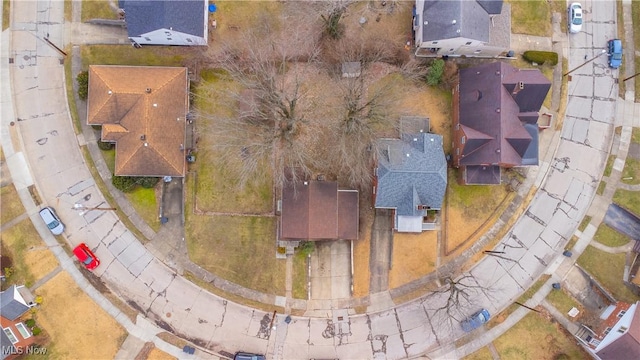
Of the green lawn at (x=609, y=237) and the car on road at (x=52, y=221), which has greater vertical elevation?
the car on road at (x=52, y=221)

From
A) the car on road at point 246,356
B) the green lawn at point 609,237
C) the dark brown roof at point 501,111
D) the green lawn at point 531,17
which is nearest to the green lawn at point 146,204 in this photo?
the car on road at point 246,356

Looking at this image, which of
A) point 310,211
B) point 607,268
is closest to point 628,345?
point 607,268

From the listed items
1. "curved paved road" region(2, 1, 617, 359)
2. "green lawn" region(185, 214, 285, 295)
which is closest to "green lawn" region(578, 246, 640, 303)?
"curved paved road" region(2, 1, 617, 359)

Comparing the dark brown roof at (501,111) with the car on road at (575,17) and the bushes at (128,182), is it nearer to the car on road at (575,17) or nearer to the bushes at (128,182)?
the car on road at (575,17)

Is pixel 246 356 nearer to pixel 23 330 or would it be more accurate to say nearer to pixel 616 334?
pixel 23 330

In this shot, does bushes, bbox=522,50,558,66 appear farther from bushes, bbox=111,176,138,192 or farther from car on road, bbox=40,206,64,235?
car on road, bbox=40,206,64,235

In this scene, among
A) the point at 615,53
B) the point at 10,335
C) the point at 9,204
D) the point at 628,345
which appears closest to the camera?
the point at 628,345

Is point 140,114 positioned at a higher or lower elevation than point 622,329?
higher
